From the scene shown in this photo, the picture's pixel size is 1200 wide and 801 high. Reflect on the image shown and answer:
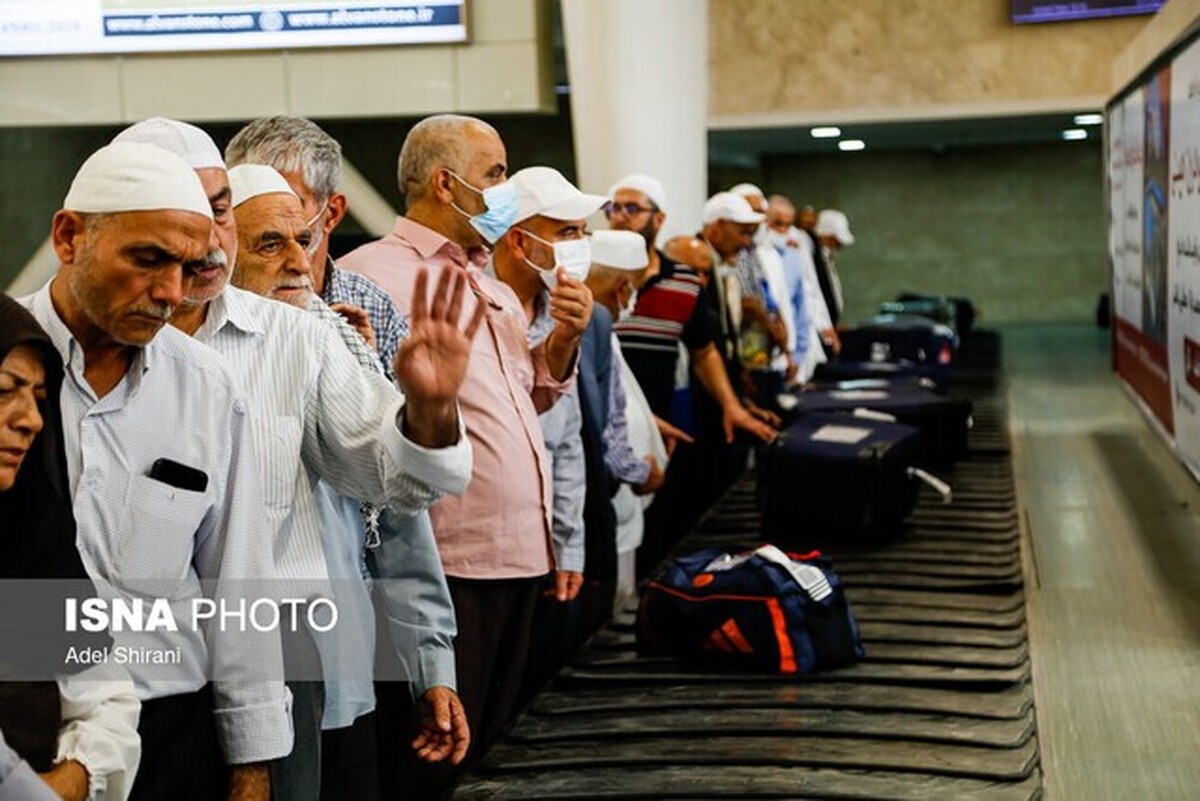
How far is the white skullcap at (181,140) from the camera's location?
2750 mm

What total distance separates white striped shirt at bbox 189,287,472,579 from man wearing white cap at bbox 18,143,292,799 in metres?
0.16

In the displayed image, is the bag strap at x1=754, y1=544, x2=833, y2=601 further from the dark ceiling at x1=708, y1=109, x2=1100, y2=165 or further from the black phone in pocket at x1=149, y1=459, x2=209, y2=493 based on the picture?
the dark ceiling at x1=708, y1=109, x2=1100, y2=165

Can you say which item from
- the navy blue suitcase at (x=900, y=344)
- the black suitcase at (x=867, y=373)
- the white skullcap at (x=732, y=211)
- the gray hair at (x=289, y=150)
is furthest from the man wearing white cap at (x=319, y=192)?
the navy blue suitcase at (x=900, y=344)

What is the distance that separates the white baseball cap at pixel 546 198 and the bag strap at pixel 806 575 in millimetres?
1428

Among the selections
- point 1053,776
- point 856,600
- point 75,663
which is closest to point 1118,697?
point 1053,776

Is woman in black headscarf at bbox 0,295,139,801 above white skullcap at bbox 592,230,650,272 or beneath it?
beneath

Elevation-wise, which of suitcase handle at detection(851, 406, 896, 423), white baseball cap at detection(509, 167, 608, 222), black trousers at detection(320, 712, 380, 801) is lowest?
suitcase handle at detection(851, 406, 896, 423)

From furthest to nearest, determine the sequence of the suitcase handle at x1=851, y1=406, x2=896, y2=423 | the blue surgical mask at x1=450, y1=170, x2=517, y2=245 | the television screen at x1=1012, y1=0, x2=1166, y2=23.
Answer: the television screen at x1=1012, y1=0, x2=1166, y2=23
the suitcase handle at x1=851, y1=406, x2=896, y2=423
the blue surgical mask at x1=450, y1=170, x2=517, y2=245

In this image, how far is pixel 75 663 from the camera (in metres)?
2.18

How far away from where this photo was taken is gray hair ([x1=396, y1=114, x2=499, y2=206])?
13.5 feet

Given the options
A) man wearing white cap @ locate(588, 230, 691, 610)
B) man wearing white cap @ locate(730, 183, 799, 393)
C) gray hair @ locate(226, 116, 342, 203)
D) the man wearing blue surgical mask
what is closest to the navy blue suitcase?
man wearing white cap @ locate(730, 183, 799, 393)

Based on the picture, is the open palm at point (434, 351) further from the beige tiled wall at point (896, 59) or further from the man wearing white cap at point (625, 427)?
the beige tiled wall at point (896, 59)

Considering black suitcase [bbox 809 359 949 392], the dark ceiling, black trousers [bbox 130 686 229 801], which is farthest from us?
A: the dark ceiling

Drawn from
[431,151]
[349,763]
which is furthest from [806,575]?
[349,763]
